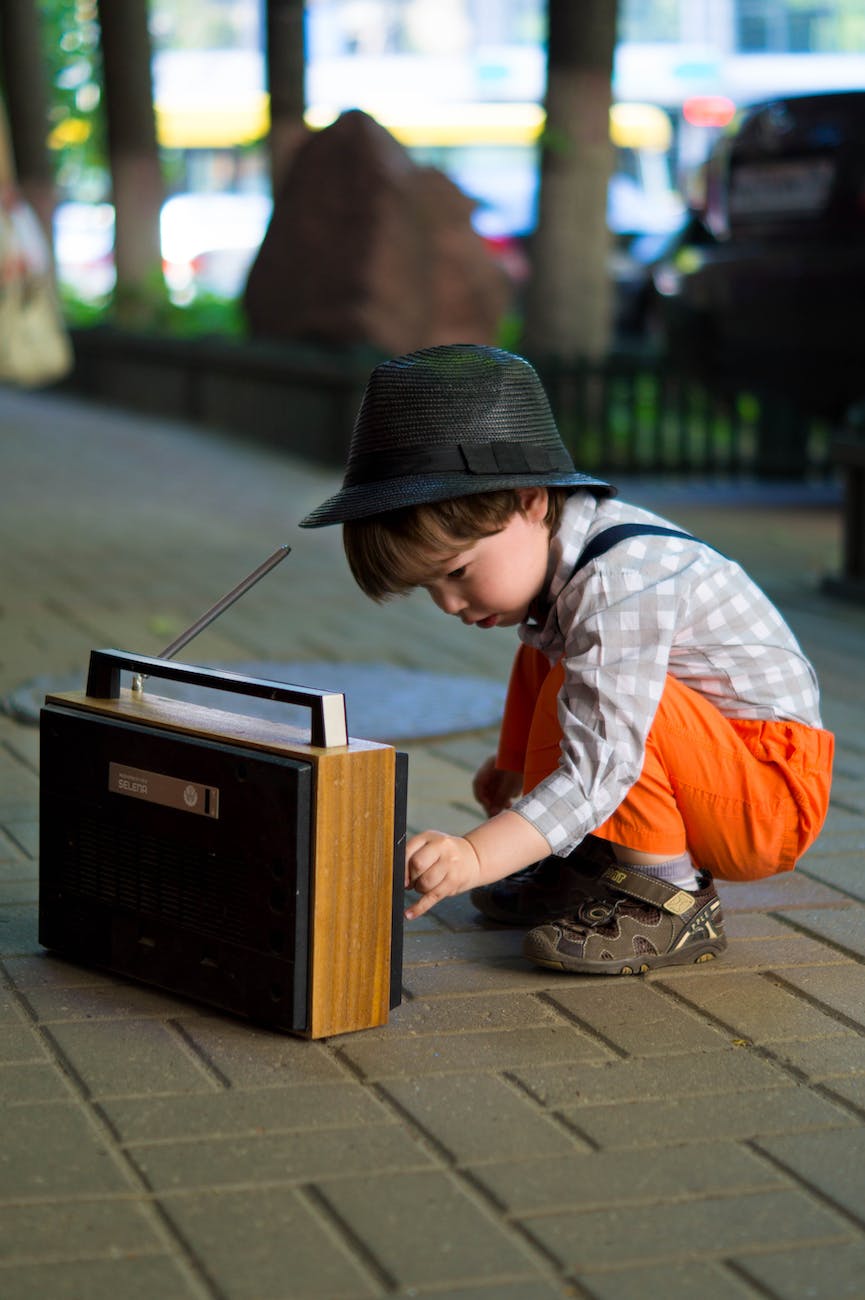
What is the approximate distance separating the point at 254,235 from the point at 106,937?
1203 inches

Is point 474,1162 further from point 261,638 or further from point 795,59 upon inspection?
point 795,59

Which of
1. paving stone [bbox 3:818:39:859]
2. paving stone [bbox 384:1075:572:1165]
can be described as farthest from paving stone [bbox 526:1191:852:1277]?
paving stone [bbox 3:818:39:859]

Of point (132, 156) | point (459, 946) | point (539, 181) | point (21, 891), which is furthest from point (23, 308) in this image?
point (132, 156)

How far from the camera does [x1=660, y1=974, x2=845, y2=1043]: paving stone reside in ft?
9.11

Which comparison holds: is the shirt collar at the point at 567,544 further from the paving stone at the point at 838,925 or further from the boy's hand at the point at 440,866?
the paving stone at the point at 838,925

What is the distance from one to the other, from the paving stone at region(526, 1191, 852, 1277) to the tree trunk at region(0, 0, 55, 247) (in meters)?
18.4

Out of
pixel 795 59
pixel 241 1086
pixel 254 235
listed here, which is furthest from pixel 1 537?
pixel 795 59

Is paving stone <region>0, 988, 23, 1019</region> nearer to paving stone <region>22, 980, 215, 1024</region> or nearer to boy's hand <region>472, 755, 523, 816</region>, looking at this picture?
paving stone <region>22, 980, 215, 1024</region>

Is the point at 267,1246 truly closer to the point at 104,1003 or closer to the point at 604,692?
the point at 104,1003

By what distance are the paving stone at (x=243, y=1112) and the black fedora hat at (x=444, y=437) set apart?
83cm

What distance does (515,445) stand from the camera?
2.84m

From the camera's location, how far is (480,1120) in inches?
95.6

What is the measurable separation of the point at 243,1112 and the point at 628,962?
819 mm

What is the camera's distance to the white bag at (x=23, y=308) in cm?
808
